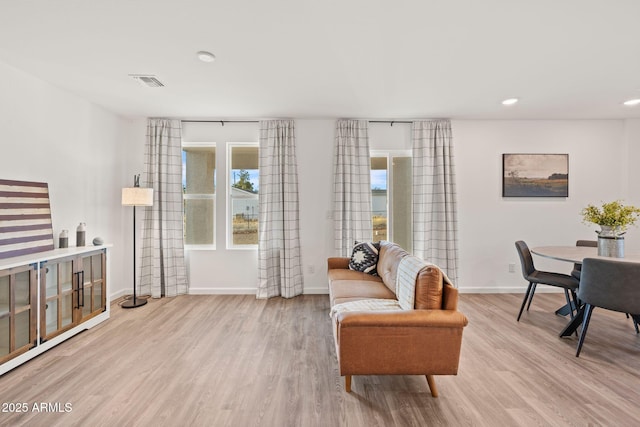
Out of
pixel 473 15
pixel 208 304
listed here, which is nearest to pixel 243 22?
pixel 473 15

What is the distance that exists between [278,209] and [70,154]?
2.53m

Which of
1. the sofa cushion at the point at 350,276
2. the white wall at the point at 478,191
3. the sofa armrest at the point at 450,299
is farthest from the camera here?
the white wall at the point at 478,191

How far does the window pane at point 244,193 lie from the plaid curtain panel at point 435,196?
243 cm

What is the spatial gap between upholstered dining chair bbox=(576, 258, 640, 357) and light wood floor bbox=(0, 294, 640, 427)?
499mm

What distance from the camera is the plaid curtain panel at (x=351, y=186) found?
414cm

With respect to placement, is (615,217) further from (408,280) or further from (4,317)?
(4,317)

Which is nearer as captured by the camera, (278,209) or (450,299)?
(450,299)

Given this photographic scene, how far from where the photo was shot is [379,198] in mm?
4383

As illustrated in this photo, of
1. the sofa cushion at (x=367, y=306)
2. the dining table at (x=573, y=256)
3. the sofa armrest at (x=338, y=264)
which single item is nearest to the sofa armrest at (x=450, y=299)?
the sofa cushion at (x=367, y=306)

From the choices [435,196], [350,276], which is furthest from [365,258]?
[435,196]

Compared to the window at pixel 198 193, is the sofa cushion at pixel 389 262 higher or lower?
lower

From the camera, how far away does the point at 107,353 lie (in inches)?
99.4

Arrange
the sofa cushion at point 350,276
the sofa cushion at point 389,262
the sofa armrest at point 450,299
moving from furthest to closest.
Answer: the sofa cushion at point 350,276
the sofa cushion at point 389,262
the sofa armrest at point 450,299

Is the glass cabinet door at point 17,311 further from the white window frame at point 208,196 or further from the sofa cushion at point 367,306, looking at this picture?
the sofa cushion at point 367,306
